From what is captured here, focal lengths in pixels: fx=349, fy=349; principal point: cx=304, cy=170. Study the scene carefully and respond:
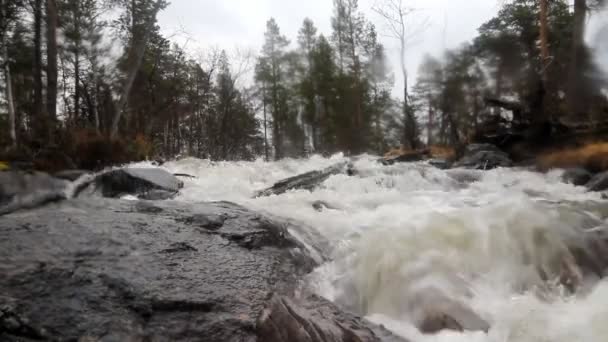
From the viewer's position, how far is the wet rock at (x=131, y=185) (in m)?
5.46

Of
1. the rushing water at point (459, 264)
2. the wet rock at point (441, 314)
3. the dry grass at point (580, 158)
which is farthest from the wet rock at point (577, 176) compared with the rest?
the wet rock at point (441, 314)

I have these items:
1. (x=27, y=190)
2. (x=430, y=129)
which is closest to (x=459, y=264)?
(x=27, y=190)

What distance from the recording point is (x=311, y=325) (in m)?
1.76

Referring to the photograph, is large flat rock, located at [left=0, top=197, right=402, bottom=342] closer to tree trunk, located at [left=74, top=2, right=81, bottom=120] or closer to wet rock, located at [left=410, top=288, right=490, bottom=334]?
wet rock, located at [left=410, top=288, right=490, bottom=334]

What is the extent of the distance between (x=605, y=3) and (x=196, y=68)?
1789 centimetres

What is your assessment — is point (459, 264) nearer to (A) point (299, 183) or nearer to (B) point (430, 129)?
(A) point (299, 183)

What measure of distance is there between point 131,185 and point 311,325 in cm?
474

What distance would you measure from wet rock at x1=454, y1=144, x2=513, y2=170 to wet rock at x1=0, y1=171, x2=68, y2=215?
8784 mm

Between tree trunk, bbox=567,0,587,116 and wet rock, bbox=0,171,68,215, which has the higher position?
tree trunk, bbox=567,0,587,116

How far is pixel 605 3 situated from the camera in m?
8.03

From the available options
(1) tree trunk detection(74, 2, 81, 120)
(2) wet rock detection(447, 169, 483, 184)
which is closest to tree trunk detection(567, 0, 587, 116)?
(2) wet rock detection(447, 169, 483, 184)

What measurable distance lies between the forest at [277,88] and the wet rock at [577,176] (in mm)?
2493

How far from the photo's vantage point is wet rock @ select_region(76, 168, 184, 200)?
546 cm

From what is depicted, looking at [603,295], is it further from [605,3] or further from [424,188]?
[605,3]
